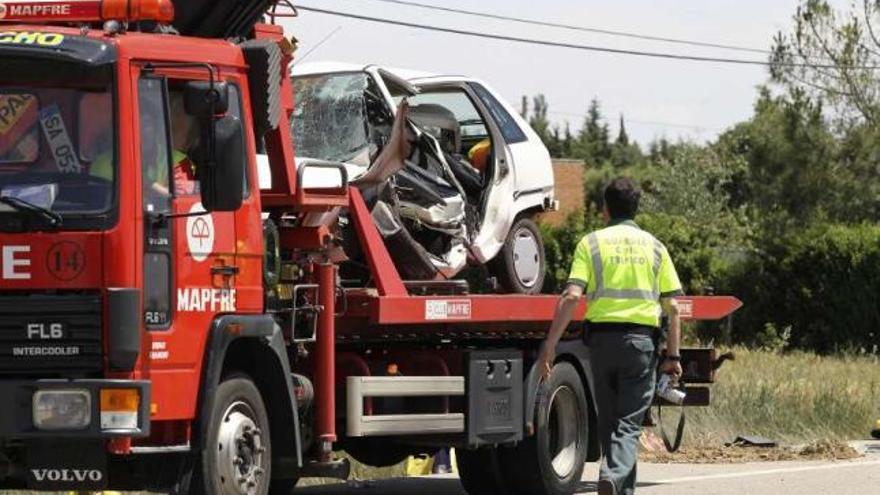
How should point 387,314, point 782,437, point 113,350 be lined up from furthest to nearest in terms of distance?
point 782,437, point 387,314, point 113,350

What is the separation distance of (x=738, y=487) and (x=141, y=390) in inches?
223

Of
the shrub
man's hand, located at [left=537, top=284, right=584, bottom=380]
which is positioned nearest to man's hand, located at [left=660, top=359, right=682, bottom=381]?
man's hand, located at [left=537, top=284, right=584, bottom=380]

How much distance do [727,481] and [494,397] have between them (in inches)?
84.3

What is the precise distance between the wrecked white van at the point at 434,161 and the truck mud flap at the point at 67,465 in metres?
2.90

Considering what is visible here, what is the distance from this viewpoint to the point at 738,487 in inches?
540

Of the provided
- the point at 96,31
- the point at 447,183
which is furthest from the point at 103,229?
the point at 447,183

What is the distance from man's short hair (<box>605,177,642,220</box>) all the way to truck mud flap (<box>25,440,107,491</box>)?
10.9 feet

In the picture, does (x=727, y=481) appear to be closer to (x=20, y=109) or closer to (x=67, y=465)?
(x=67, y=465)

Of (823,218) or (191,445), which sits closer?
(191,445)

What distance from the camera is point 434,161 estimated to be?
14148mm

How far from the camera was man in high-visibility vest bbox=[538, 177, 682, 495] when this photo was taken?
429 inches

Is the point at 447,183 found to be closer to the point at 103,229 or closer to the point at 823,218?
the point at 103,229

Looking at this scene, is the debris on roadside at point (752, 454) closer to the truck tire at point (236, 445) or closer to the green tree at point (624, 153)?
the truck tire at point (236, 445)

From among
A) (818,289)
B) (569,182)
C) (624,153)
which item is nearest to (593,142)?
(624,153)
